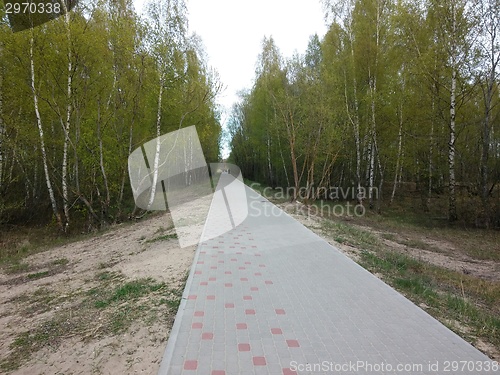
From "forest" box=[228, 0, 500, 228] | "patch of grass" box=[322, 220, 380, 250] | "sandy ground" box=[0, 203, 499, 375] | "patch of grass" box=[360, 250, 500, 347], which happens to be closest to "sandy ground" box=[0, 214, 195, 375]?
"sandy ground" box=[0, 203, 499, 375]

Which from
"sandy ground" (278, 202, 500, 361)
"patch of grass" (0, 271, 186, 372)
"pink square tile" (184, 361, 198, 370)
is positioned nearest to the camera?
"pink square tile" (184, 361, 198, 370)

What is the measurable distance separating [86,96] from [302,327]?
35.5ft

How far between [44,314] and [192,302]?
2.04m

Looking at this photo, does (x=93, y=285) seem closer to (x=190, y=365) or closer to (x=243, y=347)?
(x=190, y=365)

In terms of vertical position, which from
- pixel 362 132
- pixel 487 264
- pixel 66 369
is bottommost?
pixel 487 264

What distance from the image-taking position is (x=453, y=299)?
14.0ft

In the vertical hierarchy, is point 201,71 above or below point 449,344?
above

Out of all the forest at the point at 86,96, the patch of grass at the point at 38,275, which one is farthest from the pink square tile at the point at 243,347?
the forest at the point at 86,96

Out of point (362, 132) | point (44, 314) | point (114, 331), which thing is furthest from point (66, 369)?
point (362, 132)

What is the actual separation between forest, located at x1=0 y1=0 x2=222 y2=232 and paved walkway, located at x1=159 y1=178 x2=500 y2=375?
824cm

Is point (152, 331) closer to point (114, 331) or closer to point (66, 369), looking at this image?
point (114, 331)

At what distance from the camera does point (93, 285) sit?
15.7 feet

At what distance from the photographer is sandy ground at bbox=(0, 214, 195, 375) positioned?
2691 mm

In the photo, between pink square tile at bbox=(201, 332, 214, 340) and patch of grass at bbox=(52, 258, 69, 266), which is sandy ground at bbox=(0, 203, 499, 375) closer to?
patch of grass at bbox=(52, 258, 69, 266)
